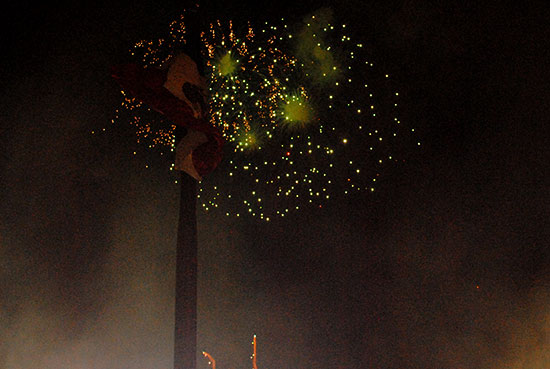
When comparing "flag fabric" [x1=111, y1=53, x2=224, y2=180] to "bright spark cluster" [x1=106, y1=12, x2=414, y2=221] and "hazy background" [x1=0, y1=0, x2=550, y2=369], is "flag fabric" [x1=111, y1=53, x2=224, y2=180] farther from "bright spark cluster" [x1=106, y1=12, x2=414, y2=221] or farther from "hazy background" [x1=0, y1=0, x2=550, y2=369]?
"hazy background" [x1=0, y1=0, x2=550, y2=369]

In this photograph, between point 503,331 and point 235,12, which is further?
point 235,12

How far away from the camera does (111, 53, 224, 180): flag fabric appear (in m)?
1.99

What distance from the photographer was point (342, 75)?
3.01 meters

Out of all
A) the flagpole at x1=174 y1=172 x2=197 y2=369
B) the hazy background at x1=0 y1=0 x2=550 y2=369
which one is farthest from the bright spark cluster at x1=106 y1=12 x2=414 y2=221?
the flagpole at x1=174 y1=172 x2=197 y2=369

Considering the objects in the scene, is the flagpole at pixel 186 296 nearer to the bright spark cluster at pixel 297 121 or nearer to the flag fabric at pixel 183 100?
the flag fabric at pixel 183 100

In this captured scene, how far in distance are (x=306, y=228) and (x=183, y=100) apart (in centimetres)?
136

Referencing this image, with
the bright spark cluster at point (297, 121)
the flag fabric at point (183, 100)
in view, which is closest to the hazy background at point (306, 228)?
the bright spark cluster at point (297, 121)

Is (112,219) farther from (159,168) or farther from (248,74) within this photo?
(248,74)

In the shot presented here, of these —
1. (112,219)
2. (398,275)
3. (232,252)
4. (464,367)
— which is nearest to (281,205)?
(232,252)

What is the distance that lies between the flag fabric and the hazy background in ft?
3.61

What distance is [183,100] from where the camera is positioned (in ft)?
6.68

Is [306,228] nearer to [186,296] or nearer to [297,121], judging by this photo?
[297,121]

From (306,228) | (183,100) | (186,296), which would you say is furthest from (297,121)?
(186,296)

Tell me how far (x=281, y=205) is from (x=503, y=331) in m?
1.53
